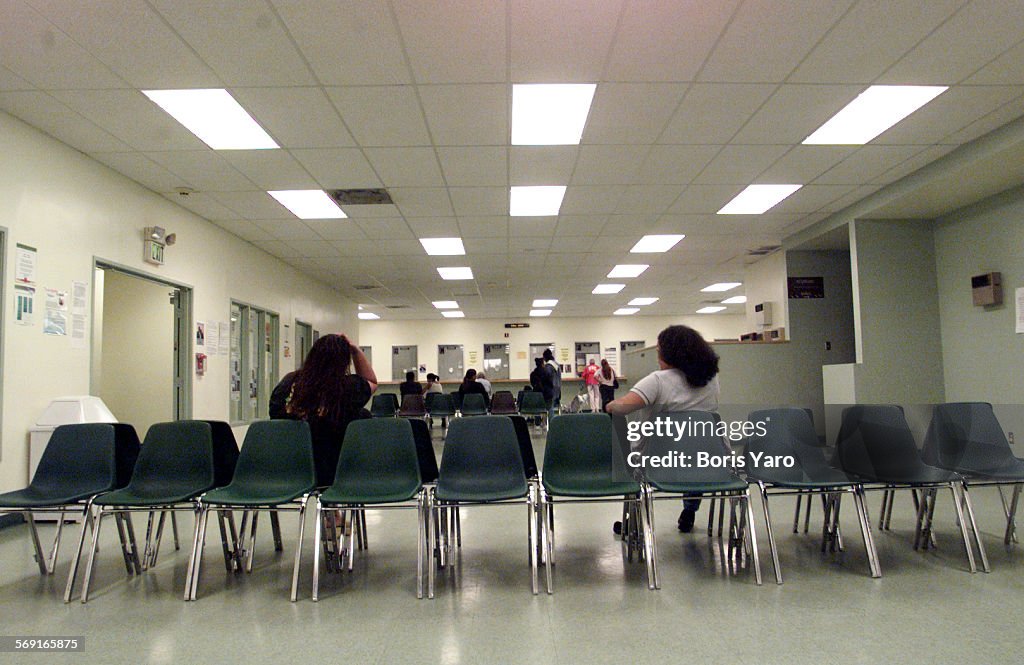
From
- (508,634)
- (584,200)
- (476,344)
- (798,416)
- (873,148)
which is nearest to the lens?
(508,634)

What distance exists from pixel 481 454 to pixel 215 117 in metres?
3.25

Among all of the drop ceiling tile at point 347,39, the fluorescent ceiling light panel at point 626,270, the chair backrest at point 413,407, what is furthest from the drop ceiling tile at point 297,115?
the fluorescent ceiling light panel at point 626,270

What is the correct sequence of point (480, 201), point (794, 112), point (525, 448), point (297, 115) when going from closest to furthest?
point (525, 448) → point (297, 115) → point (794, 112) → point (480, 201)

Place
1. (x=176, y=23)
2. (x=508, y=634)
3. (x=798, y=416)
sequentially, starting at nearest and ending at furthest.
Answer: (x=508, y=634), (x=176, y=23), (x=798, y=416)

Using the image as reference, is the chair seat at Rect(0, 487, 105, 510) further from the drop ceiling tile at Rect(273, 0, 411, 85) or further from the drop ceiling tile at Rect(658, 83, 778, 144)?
the drop ceiling tile at Rect(658, 83, 778, 144)

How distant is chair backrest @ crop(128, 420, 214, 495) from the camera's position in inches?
139

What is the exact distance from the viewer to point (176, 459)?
3.61m

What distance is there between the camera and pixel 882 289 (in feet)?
22.9

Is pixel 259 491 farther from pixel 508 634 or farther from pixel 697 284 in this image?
pixel 697 284

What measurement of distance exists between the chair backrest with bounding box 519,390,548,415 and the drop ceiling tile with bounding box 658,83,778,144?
20.1ft

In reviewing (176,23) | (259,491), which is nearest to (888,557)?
(259,491)

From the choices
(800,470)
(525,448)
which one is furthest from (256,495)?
(800,470)

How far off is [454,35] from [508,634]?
3158 mm

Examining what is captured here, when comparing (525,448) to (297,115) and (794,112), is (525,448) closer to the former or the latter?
(297,115)
